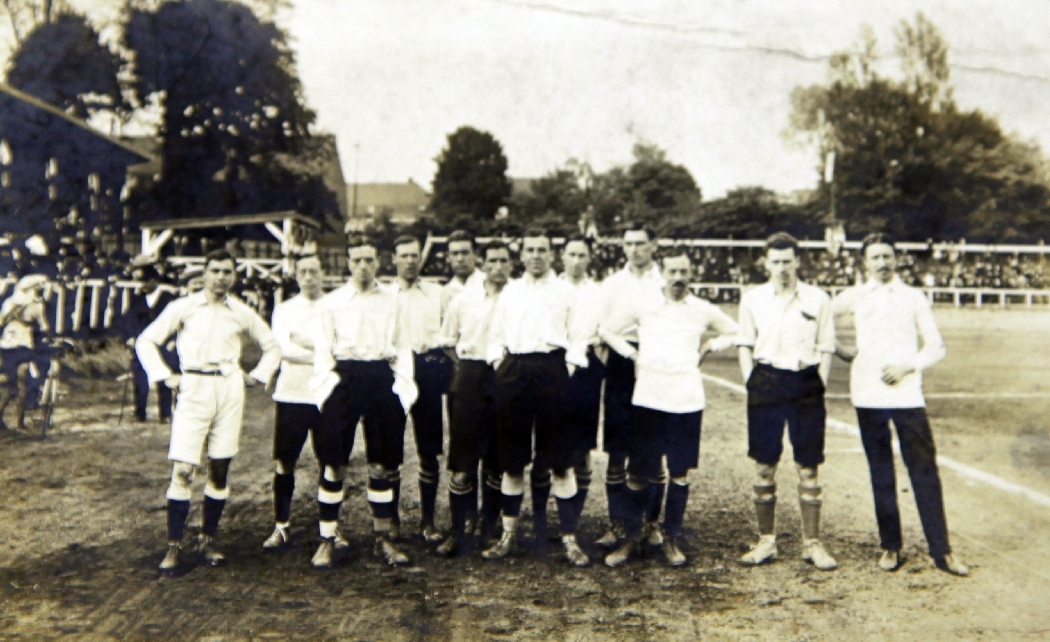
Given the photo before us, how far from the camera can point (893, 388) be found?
143 inches

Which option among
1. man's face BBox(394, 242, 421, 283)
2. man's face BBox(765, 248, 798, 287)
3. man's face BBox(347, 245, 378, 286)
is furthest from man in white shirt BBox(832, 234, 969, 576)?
man's face BBox(347, 245, 378, 286)

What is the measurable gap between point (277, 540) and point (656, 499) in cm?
198

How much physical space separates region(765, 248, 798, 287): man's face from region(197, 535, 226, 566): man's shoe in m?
3.07

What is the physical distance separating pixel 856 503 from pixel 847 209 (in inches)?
93.4

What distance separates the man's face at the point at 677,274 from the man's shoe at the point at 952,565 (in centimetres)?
177

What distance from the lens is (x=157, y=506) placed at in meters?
4.36

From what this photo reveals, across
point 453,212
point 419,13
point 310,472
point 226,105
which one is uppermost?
point 419,13

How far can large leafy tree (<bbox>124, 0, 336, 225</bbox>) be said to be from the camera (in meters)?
4.64

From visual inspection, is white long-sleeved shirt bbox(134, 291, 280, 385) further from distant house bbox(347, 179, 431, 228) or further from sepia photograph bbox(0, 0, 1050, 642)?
distant house bbox(347, 179, 431, 228)

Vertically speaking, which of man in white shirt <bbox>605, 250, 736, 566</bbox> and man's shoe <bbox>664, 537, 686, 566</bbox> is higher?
man in white shirt <bbox>605, 250, 736, 566</bbox>

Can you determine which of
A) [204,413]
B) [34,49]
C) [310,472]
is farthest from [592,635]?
[34,49]

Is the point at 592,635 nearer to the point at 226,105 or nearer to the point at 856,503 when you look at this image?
the point at 856,503

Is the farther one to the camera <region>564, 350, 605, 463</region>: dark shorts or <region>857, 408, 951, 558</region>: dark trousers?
<region>564, 350, 605, 463</region>: dark shorts

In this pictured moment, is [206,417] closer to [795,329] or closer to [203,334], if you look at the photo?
[203,334]
